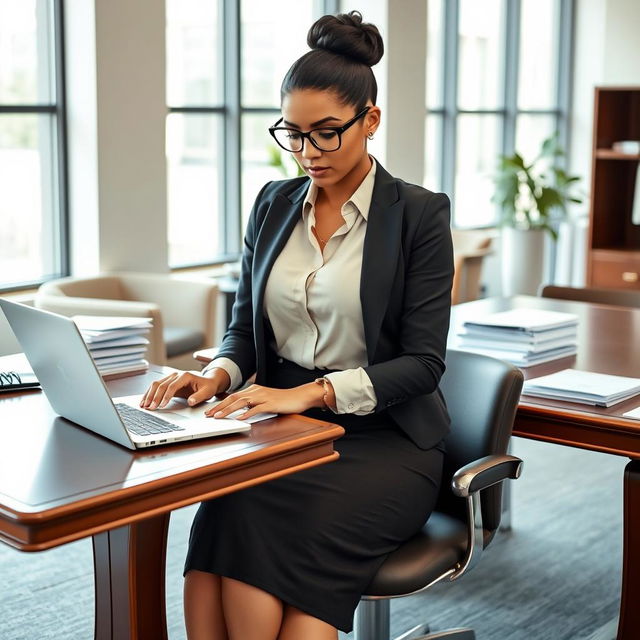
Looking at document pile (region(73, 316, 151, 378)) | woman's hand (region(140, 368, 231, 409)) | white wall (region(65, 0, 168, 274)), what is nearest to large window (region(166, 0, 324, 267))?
white wall (region(65, 0, 168, 274))

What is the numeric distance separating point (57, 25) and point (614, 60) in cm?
506

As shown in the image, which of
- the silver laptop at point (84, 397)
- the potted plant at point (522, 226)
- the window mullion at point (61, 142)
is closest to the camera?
the silver laptop at point (84, 397)

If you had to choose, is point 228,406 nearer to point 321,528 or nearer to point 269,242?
point 321,528

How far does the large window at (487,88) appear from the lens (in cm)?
802

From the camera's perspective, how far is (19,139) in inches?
211

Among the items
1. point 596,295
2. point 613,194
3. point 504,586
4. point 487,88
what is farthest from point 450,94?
point 504,586

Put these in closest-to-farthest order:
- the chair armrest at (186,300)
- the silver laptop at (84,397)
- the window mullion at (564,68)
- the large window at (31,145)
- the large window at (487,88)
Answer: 1. the silver laptop at (84,397)
2. the chair armrest at (186,300)
3. the large window at (31,145)
4. the large window at (487,88)
5. the window mullion at (564,68)

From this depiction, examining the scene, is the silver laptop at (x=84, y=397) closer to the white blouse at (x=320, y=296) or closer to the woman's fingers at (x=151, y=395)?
the woman's fingers at (x=151, y=395)

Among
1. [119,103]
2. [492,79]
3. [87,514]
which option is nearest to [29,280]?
[119,103]

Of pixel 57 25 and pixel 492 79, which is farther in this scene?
pixel 492 79

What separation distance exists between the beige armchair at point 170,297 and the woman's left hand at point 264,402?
2.76 meters

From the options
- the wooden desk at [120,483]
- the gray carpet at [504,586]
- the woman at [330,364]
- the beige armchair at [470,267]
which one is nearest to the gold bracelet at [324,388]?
the woman at [330,364]

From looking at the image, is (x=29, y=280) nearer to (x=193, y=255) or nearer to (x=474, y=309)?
(x=193, y=255)

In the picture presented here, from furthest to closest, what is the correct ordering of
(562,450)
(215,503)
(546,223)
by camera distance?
(546,223) < (562,450) < (215,503)
